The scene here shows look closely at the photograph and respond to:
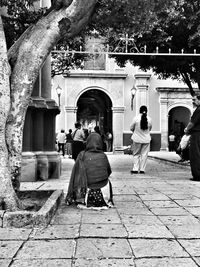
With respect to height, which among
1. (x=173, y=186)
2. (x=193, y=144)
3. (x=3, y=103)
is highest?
(x=3, y=103)

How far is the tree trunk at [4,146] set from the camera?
4.20 meters

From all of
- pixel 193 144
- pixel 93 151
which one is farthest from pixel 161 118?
pixel 93 151

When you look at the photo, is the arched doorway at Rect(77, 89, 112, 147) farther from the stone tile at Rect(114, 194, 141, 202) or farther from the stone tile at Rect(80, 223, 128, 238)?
the stone tile at Rect(80, 223, 128, 238)

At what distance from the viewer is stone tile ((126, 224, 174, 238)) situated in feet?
12.0

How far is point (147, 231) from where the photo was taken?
12.6 ft

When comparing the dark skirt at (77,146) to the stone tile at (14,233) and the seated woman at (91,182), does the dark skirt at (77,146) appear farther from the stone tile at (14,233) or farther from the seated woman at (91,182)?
the stone tile at (14,233)

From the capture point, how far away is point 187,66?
13.2 metres

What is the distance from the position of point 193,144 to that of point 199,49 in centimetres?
524

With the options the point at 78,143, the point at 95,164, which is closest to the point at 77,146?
the point at 78,143

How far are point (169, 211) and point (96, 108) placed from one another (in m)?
31.0

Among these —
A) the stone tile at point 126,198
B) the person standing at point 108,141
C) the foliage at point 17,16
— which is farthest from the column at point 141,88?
the stone tile at point 126,198

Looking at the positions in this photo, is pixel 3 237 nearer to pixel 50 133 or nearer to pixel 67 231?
pixel 67 231

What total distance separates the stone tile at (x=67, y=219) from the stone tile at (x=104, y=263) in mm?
1326

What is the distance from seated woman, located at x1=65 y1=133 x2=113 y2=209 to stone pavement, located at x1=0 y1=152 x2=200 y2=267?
7.2 inches
